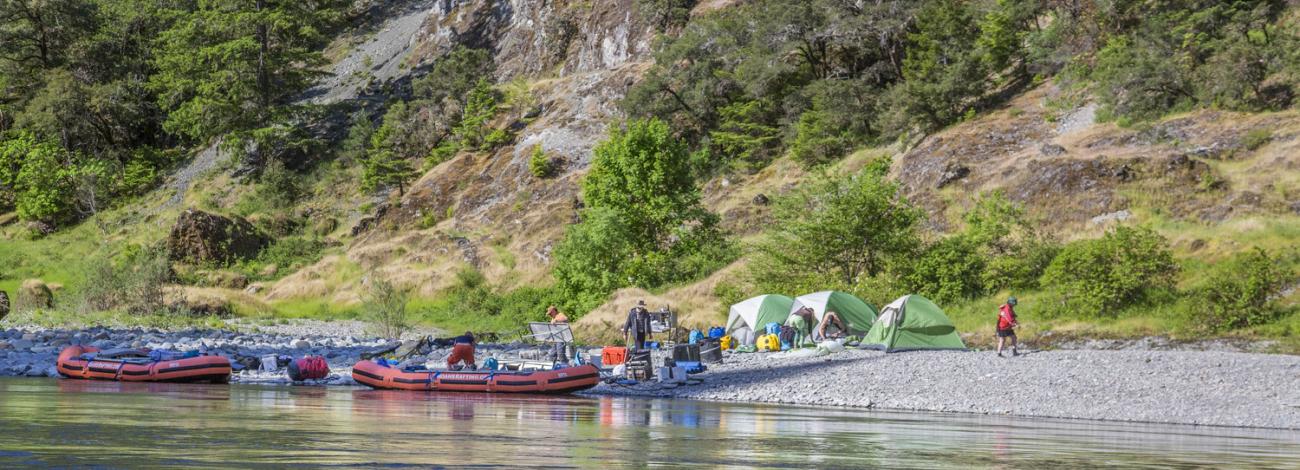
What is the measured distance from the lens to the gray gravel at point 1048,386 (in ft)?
65.9

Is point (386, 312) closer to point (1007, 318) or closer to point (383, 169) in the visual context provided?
point (1007, 318)

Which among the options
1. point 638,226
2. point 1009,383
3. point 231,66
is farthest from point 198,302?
point 1009,383

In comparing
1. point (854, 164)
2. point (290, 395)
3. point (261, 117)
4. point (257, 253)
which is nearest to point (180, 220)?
point (257, 253)

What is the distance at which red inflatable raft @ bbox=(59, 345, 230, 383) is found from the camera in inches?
907

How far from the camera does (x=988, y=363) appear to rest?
2458 cm

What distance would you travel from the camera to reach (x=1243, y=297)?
29.9 m

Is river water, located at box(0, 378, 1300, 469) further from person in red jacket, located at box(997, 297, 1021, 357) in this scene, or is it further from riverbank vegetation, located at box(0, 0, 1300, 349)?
riverbank vegetation, located at box(0, 0, 1300, 349)

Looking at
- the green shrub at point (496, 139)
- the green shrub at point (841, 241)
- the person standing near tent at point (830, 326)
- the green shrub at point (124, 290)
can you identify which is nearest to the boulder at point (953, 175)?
the green shrub at point (841, 241)

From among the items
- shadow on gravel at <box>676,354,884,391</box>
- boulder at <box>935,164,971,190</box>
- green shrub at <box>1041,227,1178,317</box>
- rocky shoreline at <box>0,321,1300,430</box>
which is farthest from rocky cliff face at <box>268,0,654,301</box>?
rocky shoreline at <box>0,321,1300,430</box>

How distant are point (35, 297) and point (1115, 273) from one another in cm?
4573

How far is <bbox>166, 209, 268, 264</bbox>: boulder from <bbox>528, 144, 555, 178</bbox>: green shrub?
16646 mm

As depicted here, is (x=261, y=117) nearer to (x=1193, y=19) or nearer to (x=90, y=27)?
(x=90, y=27)

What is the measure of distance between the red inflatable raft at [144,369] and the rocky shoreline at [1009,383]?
127 cm

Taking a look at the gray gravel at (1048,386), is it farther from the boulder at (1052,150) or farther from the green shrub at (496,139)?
the green shrub at (496,139)
